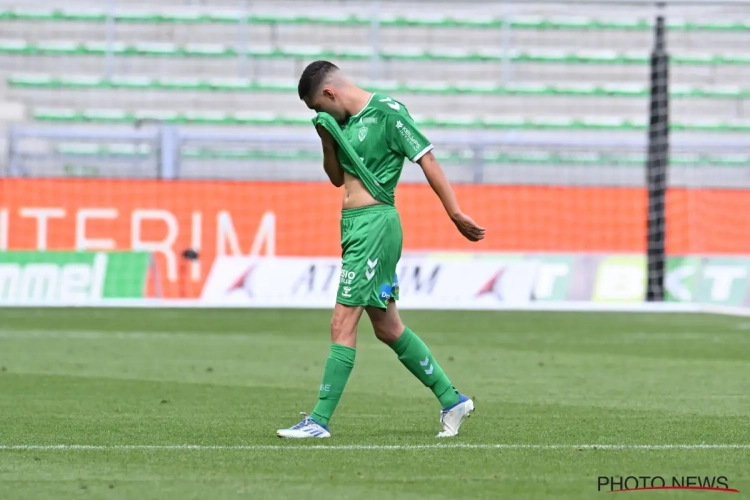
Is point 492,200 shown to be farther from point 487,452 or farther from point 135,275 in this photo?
point 487,452

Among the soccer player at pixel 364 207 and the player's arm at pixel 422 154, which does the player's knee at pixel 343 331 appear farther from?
the player's arm at pixel 422 154

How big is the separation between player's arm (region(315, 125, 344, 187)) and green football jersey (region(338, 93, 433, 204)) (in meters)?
0.03

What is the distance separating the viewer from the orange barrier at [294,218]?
21.3 metres

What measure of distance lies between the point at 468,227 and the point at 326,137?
2.71 ft

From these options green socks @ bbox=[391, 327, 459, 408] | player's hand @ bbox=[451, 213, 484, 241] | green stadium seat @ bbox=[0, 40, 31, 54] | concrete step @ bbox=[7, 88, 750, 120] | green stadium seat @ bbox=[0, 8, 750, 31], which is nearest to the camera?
player's hand @ bbox=[451, 213, 484, 241]

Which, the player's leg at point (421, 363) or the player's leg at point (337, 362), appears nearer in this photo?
the player's leg at point (337, 362)

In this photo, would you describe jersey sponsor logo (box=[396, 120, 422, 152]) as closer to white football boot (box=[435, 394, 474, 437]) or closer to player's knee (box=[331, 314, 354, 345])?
player's knee (box=[331, 314, 354, 345])

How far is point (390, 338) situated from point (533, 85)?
2173 cm

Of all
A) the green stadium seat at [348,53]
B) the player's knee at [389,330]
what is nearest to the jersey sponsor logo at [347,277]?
the player's knee at [389,330]

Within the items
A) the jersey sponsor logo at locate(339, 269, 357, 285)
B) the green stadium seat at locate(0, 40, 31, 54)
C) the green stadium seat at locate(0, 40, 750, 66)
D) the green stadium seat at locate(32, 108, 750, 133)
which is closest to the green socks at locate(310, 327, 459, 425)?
the jersey sponsor logo at locate(339, 269, 357, 285)

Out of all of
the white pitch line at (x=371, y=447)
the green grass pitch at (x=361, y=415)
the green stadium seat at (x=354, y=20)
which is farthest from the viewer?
the green stadium seat at (x=354, y=20)

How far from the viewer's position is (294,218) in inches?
874

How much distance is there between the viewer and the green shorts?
6691 mm

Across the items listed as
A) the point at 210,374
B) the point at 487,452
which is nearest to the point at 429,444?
the point at 487,452
